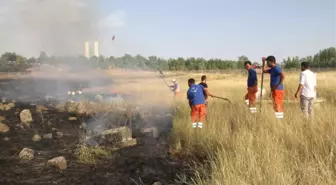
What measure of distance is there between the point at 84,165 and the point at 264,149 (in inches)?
165

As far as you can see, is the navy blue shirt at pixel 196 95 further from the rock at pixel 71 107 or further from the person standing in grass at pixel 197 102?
the rock at pixel 71 107

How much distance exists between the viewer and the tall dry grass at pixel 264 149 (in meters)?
4.38

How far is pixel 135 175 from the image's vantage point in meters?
7.30

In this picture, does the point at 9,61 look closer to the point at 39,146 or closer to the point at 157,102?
the point at 157,102

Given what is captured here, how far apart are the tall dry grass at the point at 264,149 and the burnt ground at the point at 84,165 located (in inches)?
27.2

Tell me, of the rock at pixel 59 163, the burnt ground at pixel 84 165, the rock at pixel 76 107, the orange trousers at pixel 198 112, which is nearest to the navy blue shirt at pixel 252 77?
the orange trousers at pixel 198 112

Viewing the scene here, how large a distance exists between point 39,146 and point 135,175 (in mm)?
3951

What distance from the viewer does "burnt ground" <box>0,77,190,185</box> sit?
7.08m

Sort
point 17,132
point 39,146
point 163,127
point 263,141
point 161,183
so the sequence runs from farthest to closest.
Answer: point 163,127 < point 17,132 < point 39,146 < point 161,183 < point 263,141

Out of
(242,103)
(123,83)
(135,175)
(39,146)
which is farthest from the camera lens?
(123,83)

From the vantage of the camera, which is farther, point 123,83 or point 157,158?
point 123,83

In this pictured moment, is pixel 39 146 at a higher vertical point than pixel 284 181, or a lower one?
lower

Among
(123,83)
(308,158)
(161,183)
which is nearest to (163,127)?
(161,183)

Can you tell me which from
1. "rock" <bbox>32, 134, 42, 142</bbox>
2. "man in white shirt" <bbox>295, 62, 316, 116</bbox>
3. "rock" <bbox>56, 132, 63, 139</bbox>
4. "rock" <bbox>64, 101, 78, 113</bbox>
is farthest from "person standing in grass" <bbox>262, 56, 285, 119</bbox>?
"rock" <bbox>64, 101, 78, 113</bbox>
